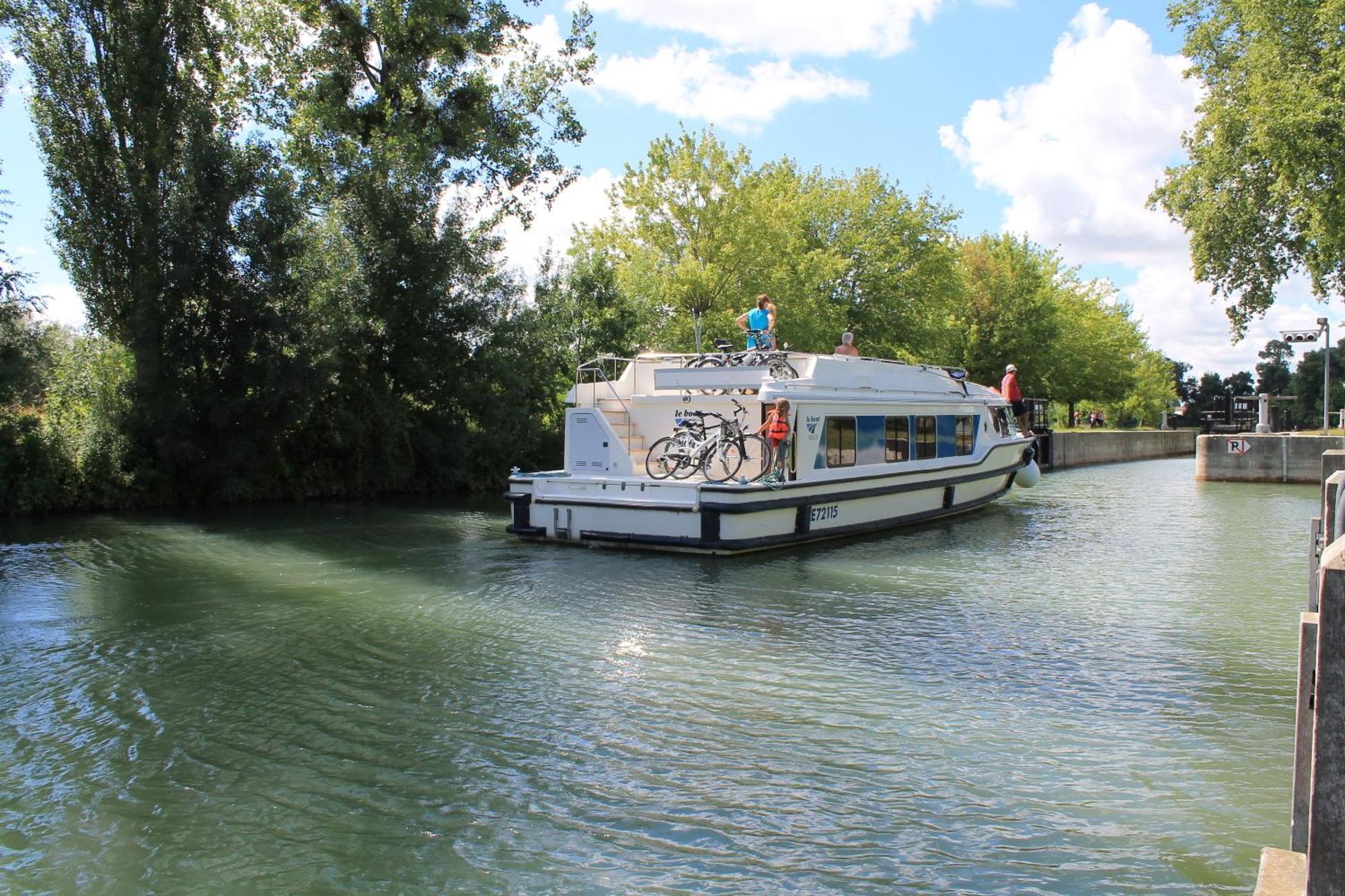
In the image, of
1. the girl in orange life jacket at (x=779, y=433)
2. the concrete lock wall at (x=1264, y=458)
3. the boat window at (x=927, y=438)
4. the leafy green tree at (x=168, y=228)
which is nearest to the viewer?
the girl in orange life jacket at (x=779, y=433)

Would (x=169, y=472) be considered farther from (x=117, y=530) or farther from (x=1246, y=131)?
(x=1246, y=131)

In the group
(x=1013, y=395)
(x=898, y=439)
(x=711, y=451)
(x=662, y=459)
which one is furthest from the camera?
(x=1013, y=395)

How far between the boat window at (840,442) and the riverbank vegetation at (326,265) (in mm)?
4075

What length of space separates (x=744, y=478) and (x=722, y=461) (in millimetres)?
607

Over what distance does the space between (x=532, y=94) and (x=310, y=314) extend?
10.8 metres

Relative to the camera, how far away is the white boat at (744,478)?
1498 centimetres

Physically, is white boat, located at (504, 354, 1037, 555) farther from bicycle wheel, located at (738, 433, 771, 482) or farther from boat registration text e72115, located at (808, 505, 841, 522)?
bicycle wheel, located at (738, 433, 771, 482)

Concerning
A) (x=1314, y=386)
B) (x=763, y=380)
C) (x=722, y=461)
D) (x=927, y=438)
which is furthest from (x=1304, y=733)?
(x=1314, y=386)

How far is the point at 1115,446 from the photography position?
149 ft

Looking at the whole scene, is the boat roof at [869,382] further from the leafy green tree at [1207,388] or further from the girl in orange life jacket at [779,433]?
the leafy green tree at [1207,388]

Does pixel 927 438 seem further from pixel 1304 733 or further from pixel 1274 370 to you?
pixel 1274 370

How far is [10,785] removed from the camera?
624 cm

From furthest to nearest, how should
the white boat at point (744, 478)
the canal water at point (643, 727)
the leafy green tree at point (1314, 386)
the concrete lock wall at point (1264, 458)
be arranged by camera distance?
the leafy green tree at point (1314, 386), the concrete lock wall at point (1264, 458), the white boat at point (744, 478), the canal water at point (643, 727)

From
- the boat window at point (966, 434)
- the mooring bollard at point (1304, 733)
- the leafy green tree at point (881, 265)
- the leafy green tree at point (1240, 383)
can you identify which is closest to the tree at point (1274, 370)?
the leafy green tree at point (1240, 383)
